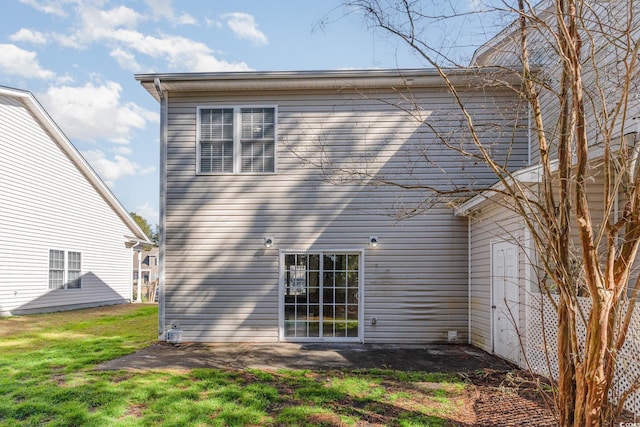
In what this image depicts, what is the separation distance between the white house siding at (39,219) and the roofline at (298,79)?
675 centimetres

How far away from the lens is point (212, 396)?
16.1ft

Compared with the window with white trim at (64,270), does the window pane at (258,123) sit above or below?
above

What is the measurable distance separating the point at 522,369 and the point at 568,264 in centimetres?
437

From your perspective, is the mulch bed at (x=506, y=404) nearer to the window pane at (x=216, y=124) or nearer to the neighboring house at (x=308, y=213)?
the neighboring house at (x=308, y=213)

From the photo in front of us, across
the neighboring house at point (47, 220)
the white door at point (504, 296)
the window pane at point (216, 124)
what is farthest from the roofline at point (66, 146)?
the white door at point (504, 296)

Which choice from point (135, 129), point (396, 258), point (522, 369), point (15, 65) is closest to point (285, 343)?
point (396, 258)

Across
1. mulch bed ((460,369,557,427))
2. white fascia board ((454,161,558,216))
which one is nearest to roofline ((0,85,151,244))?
white fascia board ((454,161,558,216))

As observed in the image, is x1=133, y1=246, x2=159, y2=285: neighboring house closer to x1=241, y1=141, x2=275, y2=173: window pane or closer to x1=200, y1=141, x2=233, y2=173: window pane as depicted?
x1=200, y1=141, x2=233, y2=173: window pane

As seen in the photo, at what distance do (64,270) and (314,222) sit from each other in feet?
33.6

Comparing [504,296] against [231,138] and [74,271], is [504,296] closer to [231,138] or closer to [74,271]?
[231,138]

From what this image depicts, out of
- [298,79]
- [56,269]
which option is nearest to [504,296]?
[298,79]

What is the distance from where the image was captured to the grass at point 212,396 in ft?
14.0

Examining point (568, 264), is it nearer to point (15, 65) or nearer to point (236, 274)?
point (236, 274)

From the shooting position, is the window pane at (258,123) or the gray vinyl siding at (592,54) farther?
the window pane at (258,123)
